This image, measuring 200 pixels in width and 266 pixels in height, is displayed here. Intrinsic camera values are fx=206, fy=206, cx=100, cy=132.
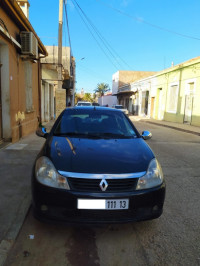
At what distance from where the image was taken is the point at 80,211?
6.93 feet

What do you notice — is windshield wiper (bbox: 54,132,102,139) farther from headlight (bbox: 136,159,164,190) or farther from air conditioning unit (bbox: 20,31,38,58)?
air conditioning unit (bbox: 20,31,38,58)

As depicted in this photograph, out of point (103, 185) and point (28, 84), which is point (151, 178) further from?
point (28, 84)

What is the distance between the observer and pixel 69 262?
78.0 inches

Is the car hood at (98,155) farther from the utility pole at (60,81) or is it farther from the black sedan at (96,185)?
the utility pole at (60,81)

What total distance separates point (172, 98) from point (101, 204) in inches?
758

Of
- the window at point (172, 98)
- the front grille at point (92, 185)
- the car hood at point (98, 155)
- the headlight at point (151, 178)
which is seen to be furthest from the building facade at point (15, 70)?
the window at point (172, 98)

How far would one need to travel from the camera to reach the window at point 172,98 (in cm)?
1889

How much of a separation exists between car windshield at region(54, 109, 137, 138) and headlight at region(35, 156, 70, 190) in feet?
2.86

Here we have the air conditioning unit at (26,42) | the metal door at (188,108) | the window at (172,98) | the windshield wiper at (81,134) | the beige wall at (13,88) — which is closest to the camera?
the windshield wiper at (81,134)

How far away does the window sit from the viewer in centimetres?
1889

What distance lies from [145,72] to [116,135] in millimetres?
43741

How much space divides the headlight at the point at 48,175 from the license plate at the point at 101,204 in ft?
0.73

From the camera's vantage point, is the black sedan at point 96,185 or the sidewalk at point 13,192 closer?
the black sedan at point 96,185

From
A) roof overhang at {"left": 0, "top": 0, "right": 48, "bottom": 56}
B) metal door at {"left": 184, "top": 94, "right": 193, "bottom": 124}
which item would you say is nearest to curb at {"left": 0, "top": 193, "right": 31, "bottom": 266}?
roof overhang at {"left": 0, "top": 0, "right": 48, "bottom": 56}
